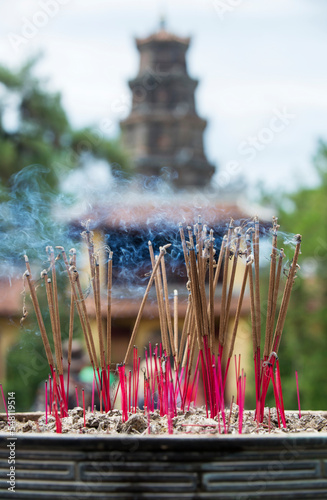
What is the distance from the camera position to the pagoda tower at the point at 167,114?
69.0 feet

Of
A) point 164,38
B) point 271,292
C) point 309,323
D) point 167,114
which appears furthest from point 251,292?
point 164,38

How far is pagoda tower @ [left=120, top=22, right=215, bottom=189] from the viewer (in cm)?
2103

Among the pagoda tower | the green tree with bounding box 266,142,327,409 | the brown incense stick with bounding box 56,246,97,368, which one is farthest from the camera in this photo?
the pagoda tower

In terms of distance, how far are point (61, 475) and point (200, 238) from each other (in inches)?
30.8

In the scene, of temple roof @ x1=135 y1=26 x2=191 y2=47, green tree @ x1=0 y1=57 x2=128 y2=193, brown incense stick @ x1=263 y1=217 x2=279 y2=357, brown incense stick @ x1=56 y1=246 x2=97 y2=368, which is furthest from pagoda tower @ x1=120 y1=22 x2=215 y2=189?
brown incense stick @ x1=263 y1=217 x2=279 y2=357

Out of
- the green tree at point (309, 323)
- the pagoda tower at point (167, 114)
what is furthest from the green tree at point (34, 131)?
the pagoda tower at point (167, 114)

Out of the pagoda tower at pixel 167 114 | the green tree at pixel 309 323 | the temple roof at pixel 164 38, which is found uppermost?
the temple roof at pixel 164 38

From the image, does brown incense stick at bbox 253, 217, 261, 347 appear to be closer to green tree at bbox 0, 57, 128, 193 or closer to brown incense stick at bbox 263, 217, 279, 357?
brown incense stick at bbox 263, 217, 279, 357

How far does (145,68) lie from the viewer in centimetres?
2170

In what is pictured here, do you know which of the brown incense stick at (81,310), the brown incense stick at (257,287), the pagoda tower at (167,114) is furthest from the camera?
the pagoda tower at (167,114)

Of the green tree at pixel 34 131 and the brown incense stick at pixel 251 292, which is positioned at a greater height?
the green tree at pixel 34 131

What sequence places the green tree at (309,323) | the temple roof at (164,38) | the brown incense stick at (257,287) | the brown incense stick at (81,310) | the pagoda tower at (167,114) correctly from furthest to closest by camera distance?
the temple roof at (164,38) < the pagoda tower at (167,114) < the green tree at (309,323) < the brown incense stick at (81,310) < the brown incense stick at (257,287)

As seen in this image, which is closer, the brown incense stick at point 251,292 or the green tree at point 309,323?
the brown incense stick at point 251,292

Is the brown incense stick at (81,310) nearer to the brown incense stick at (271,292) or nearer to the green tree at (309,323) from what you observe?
the brown incense stick at (271,292)
